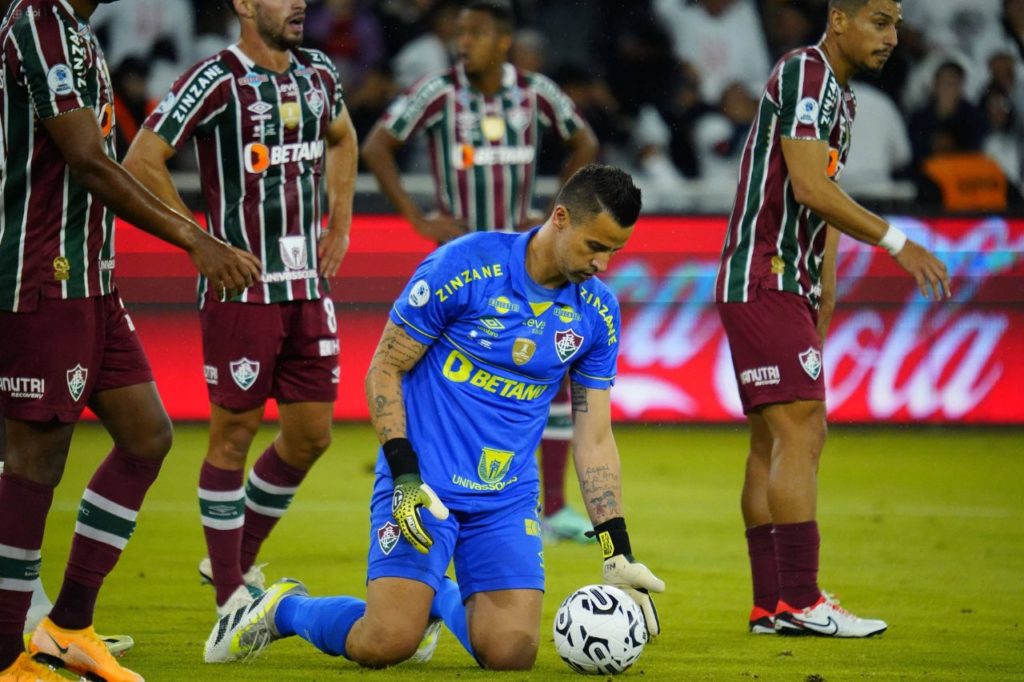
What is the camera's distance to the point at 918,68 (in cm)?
1359

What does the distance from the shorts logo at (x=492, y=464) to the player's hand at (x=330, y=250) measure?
1289 millimetres

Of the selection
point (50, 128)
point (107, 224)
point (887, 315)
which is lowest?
point (887, 315)

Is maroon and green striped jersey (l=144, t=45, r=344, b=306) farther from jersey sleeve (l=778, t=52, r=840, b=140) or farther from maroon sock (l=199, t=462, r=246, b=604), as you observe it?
jersey sleeve (l=778, t=52, r=840, b=140)

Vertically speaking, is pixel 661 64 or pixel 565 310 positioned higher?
pixel 565 310

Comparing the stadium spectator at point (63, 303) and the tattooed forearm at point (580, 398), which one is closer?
the stadium spectator at point (63, 303)

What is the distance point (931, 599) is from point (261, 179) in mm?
3153

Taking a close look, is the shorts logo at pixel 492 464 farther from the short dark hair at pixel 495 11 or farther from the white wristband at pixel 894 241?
the short dark hair at pixel 495 11

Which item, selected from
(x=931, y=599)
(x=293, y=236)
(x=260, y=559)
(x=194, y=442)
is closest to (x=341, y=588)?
(x=260, y=559)

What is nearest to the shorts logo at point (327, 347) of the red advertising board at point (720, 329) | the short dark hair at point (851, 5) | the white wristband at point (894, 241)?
the white wristband at point (894, 241)

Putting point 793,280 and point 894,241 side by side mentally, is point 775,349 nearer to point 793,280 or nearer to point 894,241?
point 793,280

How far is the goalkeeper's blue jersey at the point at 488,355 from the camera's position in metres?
5.00

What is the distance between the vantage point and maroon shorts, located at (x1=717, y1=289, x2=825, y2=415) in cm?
577

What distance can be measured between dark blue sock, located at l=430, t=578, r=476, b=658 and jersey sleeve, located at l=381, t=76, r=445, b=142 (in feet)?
12.2

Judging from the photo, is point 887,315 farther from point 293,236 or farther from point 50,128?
point 50,128
